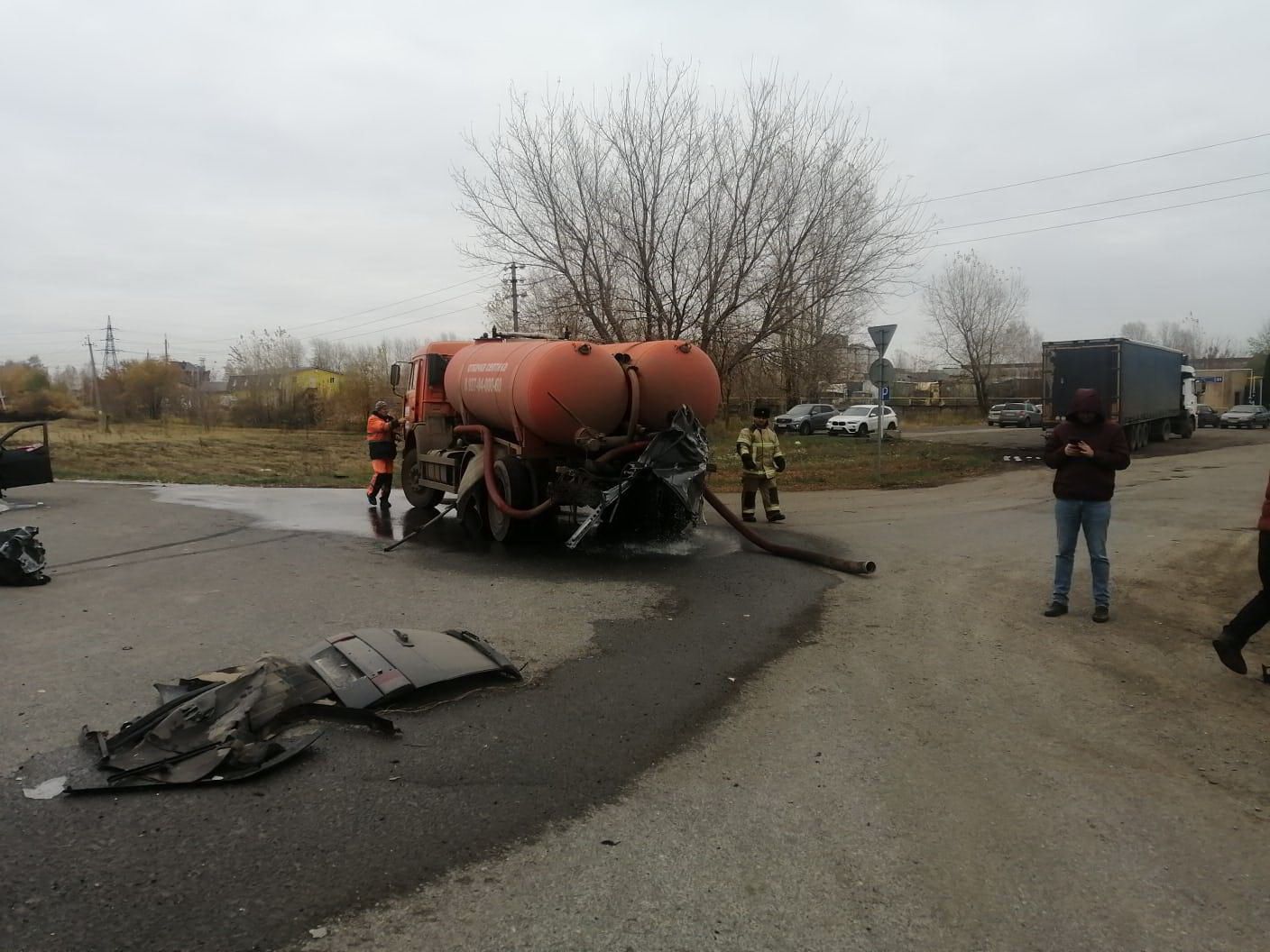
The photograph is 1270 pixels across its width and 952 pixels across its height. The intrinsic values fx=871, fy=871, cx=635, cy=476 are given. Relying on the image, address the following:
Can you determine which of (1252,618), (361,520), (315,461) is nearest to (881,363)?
(361,520)

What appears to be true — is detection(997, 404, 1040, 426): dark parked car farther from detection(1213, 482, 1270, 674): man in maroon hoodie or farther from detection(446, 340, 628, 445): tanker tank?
detection(1213, 482, 1270, 674): man in maroon hoodie

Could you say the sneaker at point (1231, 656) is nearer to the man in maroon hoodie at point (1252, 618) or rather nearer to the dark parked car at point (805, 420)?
the man in maroon hoodie at point (1252, 618)

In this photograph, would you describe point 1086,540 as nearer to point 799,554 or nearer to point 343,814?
point 799,554

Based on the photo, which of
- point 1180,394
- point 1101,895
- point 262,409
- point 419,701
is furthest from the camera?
point 262,409

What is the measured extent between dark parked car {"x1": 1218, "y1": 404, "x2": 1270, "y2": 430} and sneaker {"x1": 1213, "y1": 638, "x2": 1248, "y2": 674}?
163ft

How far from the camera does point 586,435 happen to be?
30.9 feet

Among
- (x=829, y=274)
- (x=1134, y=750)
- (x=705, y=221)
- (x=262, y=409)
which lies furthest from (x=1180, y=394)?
(x=262, y=409)

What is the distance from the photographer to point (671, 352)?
32.2 feet

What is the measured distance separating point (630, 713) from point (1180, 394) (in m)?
33.7

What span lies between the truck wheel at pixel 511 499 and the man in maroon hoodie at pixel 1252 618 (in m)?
6.91

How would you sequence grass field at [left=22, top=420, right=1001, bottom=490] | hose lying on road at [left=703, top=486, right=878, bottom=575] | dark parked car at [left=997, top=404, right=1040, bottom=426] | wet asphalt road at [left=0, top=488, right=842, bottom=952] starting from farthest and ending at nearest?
1. dark parked car at [left=997, top=404, right=1040, bottom=426]
2. grass field at [left=22, top=420, right=1001, bottom=490]
3. hose lying on road at [left=703, top=486, right=878, bottom=575]
4. wet asphalt road at [left=0, top=488, right=842, bottom=952]

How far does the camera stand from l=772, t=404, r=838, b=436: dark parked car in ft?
124

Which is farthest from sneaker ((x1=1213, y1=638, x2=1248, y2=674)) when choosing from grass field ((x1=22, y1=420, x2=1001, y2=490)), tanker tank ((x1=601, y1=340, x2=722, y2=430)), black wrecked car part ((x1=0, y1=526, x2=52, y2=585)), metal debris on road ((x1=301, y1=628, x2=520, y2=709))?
grass field ((x1=22, y1=420, x2=1001, y2=490))

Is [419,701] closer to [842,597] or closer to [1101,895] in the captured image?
[1101,895]
